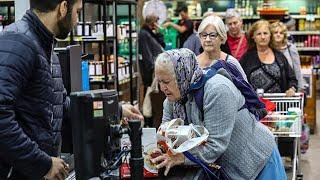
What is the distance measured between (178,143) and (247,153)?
457 millimetres

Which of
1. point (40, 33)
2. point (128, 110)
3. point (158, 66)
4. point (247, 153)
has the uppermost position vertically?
point (40, 33)

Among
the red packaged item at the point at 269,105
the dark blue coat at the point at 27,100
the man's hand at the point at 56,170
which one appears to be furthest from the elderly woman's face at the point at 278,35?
the man's hand at the point at 56,170

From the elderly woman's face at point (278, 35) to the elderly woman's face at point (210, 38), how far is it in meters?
1.47

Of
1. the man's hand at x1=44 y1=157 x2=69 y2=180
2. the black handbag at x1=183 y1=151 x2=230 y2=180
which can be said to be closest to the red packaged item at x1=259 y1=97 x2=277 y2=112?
the black handbag at x1=183 y1=151 x2=230 y2=180

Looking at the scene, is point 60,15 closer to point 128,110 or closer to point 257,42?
point 128,110

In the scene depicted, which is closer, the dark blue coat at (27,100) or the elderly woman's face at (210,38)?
the dark blue coat at (27,100)

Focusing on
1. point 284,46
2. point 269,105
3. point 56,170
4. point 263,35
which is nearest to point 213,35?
point 269,105

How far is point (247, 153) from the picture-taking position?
2877 millimetres

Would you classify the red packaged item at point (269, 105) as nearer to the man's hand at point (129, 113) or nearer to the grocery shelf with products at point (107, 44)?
the man's hand at point (129, 113)

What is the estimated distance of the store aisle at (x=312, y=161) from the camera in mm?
6356

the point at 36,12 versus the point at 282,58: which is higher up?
the point at 36,12

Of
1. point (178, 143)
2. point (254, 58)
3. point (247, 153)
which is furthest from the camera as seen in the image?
point (254, 58)

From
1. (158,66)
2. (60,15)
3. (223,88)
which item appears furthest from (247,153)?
(60,15)

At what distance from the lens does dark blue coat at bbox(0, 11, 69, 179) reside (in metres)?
2.15
